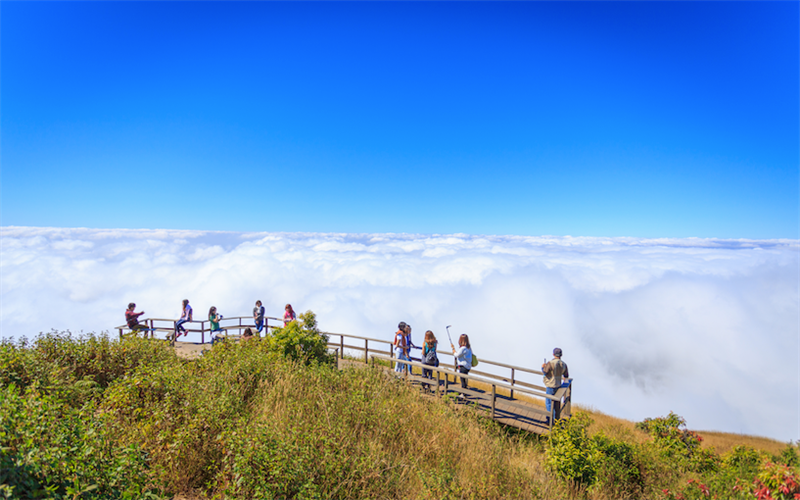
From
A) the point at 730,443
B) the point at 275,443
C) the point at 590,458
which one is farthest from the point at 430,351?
the point at 730,443

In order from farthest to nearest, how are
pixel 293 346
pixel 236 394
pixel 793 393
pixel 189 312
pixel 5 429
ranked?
pixel 793 393 < pixel 189 312 < pixel 293 346 < pixel 236 394 < pixel 5 429

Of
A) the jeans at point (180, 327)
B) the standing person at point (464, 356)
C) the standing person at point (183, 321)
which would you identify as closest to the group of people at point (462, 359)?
the standing person at point (464, 356)

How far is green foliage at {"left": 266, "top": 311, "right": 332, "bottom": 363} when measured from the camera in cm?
960

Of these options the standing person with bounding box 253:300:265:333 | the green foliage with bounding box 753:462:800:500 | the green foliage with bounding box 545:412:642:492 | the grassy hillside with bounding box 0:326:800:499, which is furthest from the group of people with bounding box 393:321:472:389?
the standing person with bounding box 253:300:265:333

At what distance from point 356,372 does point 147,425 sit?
4.55 metres

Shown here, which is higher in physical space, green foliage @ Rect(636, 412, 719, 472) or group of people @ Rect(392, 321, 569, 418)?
group of people @ Rect(392, 321, 569, 418)

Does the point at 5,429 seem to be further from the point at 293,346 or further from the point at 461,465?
the point at 293,346

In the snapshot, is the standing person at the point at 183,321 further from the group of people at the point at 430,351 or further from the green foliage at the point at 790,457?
Answer: the green foliage at the point at 790,457

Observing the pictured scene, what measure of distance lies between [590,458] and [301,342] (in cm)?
752

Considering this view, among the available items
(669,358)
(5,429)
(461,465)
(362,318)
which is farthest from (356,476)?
(669,358)

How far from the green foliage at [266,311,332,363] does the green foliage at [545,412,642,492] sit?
20.4 ft

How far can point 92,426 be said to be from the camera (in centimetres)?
371

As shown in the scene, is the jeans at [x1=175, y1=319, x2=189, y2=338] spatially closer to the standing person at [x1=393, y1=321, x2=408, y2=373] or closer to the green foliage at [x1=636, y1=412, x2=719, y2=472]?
the standing person at [x1=393, y1=321, x2=408, y2=373]

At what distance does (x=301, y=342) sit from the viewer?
9844mm
